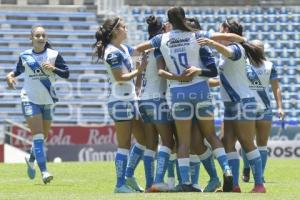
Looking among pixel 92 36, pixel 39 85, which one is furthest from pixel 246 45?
pixel 92 36

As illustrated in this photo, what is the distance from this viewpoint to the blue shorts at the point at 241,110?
1048cm

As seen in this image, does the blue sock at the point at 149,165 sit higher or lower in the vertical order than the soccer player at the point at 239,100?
lower

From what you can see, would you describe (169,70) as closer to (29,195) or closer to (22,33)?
(29,195)

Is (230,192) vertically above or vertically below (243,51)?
below

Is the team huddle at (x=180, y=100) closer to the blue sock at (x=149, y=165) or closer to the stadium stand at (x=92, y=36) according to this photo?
the blue sock at (x=149, y=165)

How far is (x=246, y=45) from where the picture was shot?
1070 centimetres

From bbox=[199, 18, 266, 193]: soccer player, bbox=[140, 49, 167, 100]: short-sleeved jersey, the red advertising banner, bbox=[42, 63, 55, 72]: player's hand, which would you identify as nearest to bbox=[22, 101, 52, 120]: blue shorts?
bbox=[42, 63, 55, 72]: player's hand

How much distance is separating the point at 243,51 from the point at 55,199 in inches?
106

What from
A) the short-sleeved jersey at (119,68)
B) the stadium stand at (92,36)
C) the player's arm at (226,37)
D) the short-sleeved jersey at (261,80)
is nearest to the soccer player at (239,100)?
the player's arm at (226,37)

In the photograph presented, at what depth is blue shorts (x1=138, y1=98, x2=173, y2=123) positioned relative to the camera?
10.6 meters

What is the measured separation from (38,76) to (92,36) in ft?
57.3

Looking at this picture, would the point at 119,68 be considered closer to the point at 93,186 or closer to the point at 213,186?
the point at 213,186

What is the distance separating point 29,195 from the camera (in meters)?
10.2

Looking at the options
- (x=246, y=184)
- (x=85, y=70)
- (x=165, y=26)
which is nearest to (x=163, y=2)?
(x=85, y=70)
